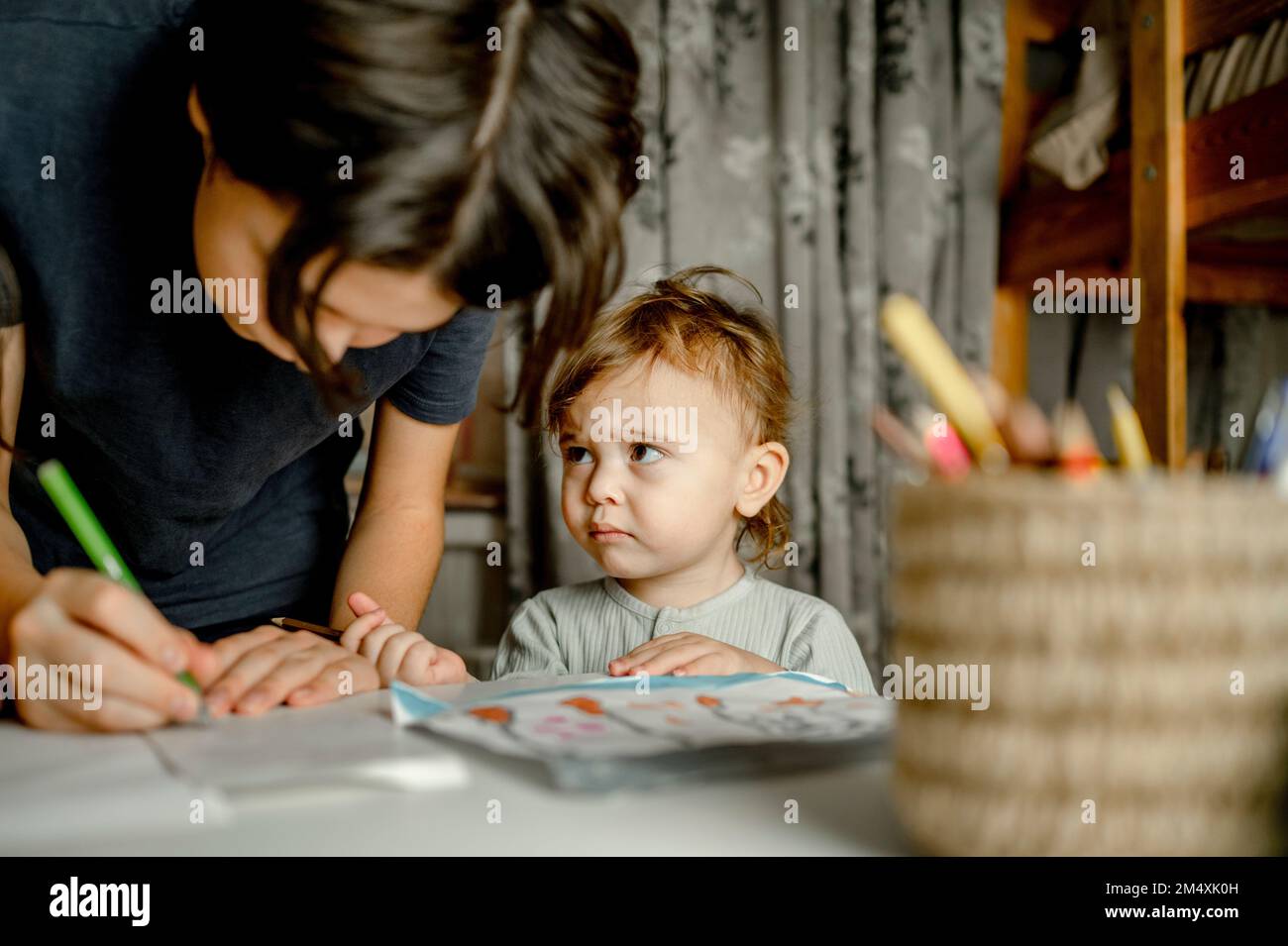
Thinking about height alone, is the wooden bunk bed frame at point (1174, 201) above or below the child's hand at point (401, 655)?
above

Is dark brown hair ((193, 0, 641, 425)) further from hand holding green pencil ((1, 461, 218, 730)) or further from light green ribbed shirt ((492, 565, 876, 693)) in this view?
light green ribbed shirt ((492, 565, 876, 693))

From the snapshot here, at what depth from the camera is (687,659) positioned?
0.74 m

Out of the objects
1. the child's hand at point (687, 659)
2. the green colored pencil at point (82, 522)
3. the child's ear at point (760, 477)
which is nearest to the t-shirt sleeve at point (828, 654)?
the child's ear at point (760, 477)

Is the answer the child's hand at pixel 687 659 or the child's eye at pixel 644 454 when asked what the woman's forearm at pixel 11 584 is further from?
the child's eye at pixel 644 454

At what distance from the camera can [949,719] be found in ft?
1.01

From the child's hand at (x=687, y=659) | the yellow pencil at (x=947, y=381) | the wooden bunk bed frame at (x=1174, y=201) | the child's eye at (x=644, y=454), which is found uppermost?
the wooden bunk bed frame at (x=1174, y=201)

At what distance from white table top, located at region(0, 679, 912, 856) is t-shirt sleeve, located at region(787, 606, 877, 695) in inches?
25.4

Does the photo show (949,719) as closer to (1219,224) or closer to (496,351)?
(1219,224)

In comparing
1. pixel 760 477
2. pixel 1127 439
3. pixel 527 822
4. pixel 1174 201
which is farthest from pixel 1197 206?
pixel 527 822

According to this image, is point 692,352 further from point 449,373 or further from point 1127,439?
point 1127,439

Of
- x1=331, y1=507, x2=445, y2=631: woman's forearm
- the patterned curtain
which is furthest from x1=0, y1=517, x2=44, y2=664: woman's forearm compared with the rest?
the patterned curtain

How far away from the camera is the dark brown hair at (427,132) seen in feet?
1.50
